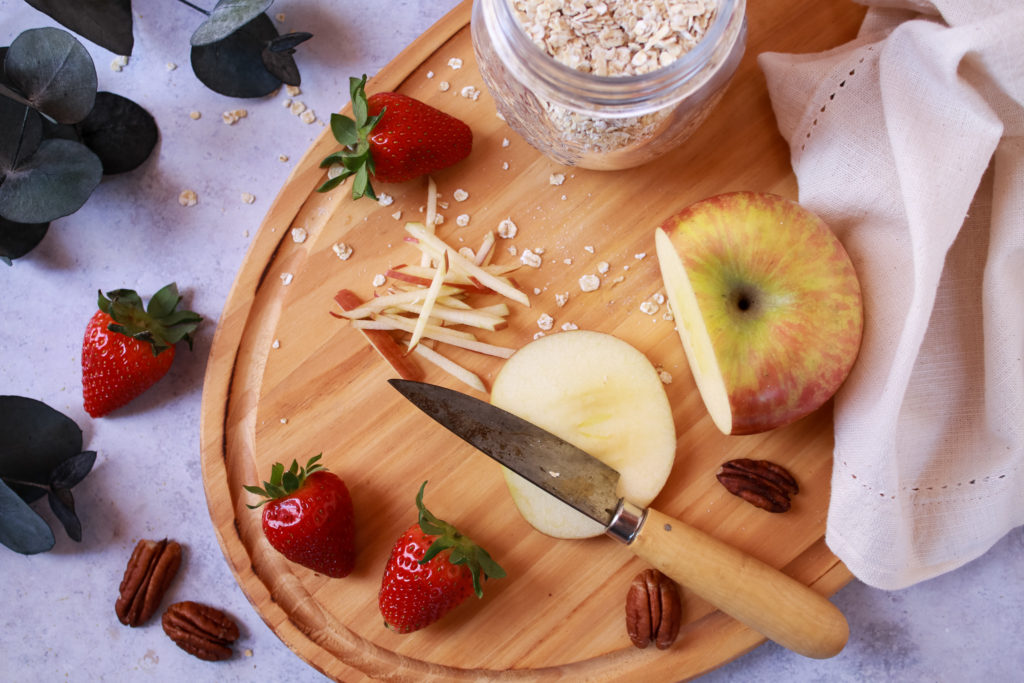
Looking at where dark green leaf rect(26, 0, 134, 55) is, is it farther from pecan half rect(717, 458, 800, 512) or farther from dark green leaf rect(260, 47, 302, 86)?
pecan half rect(717, 458, 800, 512)

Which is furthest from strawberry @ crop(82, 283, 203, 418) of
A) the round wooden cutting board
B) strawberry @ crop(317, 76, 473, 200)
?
strawberry @ crop(317, 76, 473, 200)

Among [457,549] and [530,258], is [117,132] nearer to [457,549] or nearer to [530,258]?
[530,258]

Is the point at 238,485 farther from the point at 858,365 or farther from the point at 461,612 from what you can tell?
the point at 858,365

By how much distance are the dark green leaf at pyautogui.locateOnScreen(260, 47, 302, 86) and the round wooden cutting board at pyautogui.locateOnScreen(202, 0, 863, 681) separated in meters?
0.18

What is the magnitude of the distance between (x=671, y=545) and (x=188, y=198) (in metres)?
1.05

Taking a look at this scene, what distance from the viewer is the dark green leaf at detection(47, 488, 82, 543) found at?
1.30 m

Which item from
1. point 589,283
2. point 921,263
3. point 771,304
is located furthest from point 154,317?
point 921,263

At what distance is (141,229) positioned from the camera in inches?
54.2

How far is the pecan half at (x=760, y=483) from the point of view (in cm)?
116

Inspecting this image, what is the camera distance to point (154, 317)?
129 cm

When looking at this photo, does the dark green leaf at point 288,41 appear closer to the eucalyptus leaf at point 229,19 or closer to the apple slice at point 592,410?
the eucalyptus leaf at point 229,19

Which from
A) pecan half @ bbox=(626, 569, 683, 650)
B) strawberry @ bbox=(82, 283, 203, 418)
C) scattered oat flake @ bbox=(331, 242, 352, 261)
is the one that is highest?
scattered oat flake @ bbox=(331, 242, 352, 261)

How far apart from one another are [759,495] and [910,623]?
0.44 m

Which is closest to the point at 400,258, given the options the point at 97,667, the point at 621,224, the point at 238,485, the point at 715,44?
the point at 621,224
